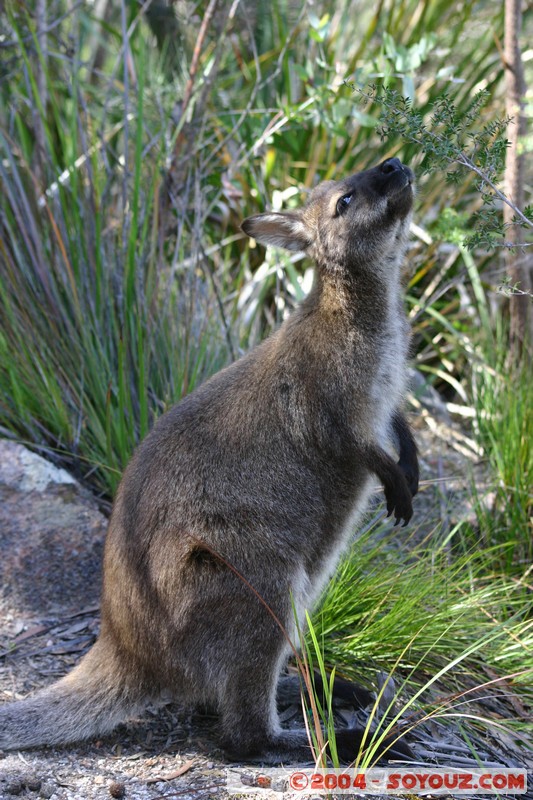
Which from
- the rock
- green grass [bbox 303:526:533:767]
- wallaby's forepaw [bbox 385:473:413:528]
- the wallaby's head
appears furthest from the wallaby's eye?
the rock

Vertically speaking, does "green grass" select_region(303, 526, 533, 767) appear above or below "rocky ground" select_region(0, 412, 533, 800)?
below

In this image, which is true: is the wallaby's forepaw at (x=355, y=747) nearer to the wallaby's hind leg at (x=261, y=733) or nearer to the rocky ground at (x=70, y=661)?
the wallaby's hind leg at (x=261, y=733)

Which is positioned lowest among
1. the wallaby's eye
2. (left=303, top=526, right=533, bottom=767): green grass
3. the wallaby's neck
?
(left=303, top=526, right=533, bottom=767): green grass

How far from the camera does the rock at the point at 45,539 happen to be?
3941mm

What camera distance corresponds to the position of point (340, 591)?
11.9 ft

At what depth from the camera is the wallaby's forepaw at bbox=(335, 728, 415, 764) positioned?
9.68ft

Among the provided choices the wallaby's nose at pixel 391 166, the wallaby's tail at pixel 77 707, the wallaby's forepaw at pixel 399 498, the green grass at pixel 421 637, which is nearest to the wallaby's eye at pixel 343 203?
the wallaby's nose at pixel 391 166

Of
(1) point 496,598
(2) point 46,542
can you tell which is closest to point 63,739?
(2) point 46,542

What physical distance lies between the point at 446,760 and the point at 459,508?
208cm

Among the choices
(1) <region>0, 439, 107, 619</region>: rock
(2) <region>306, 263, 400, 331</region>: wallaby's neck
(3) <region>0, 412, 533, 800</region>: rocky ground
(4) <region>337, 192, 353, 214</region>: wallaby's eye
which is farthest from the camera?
(1) <region>0, 439, 107, 619</region>: rock

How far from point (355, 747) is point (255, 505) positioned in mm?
867

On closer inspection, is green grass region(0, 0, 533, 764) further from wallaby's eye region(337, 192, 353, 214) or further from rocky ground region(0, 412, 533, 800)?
wallaby's eye region(337, 192, 353, 214)

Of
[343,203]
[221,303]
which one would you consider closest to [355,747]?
[343,203]

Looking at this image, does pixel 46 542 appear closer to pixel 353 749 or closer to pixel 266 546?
pixel 266 546
